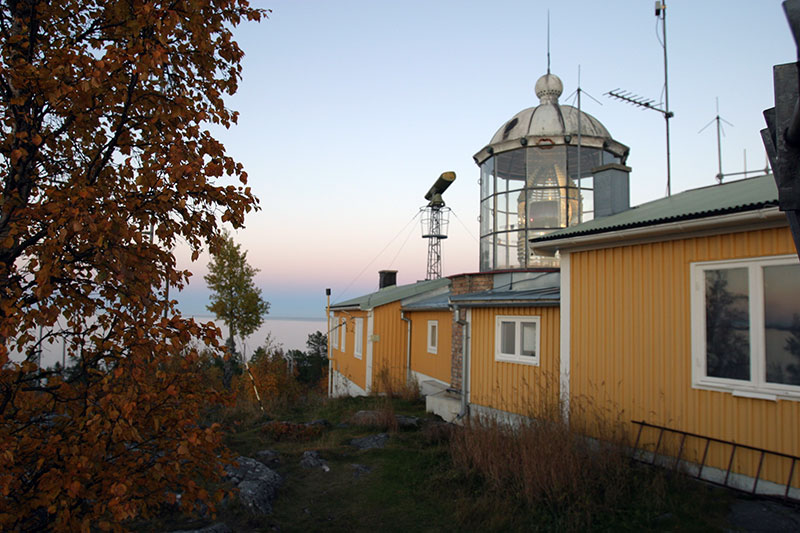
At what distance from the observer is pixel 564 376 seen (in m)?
8.12

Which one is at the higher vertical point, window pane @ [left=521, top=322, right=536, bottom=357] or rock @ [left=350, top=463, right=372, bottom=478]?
window pane @ [left=521, top=322, right=536, bottom=357]

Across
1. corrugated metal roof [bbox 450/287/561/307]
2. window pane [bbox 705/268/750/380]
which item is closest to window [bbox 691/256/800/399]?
window pane [bbox 705/268/750/380]

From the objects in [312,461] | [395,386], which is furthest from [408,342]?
[312,461]

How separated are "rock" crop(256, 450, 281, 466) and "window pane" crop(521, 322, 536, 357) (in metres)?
4.89

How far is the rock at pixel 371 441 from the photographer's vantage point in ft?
32.3

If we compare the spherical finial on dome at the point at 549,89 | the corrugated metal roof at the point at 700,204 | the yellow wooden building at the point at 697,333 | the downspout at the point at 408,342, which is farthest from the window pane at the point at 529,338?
the downspout at the point at 408,342

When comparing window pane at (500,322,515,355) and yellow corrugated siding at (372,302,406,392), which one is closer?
window pane at (500,322,515,355)

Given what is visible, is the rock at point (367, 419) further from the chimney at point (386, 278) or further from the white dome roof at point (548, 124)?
the chimney at point (386, 278)

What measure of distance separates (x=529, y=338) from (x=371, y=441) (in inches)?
145

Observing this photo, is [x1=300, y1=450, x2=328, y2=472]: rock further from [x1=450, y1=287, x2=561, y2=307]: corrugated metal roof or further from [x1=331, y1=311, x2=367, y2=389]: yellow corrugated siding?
[x1=331, y1=311, x2=367, y2=389]: yellow corrugated siding

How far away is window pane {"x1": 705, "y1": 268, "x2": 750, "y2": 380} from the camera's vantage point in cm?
591

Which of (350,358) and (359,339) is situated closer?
(359,339)

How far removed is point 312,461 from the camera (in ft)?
29.0

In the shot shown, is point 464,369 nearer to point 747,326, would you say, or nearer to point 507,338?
point 507,338
